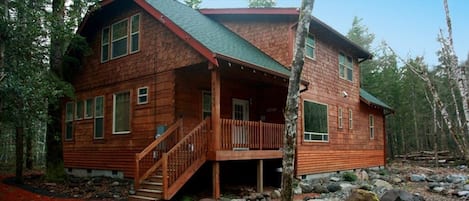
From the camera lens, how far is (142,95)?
12.7 metres

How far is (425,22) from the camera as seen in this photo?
1066 centimetres

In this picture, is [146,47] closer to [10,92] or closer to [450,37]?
[10,92]

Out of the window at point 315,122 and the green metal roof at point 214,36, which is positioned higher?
the green metal roof at point 214,36

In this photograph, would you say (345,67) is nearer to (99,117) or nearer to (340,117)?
(340,117)

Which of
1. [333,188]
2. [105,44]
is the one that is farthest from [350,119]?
[105,44]

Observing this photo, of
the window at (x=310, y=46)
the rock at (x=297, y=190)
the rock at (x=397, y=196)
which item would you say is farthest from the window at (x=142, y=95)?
the rock at (x=397, y=196)

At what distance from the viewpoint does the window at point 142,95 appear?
12609 mm

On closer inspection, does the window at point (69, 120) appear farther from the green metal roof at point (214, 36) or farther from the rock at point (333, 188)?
the rock at point (333, 188)

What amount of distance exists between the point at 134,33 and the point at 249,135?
564 cm

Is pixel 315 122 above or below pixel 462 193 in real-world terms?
above

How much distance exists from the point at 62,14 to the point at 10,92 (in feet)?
17.1

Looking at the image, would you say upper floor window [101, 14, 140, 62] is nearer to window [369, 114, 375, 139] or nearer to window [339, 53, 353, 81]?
window [339, 53, 353, 81]

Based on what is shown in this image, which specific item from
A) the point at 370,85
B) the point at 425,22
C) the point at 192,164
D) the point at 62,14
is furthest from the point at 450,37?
the point at 370,85

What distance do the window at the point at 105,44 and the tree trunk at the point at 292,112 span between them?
9.30 meters
